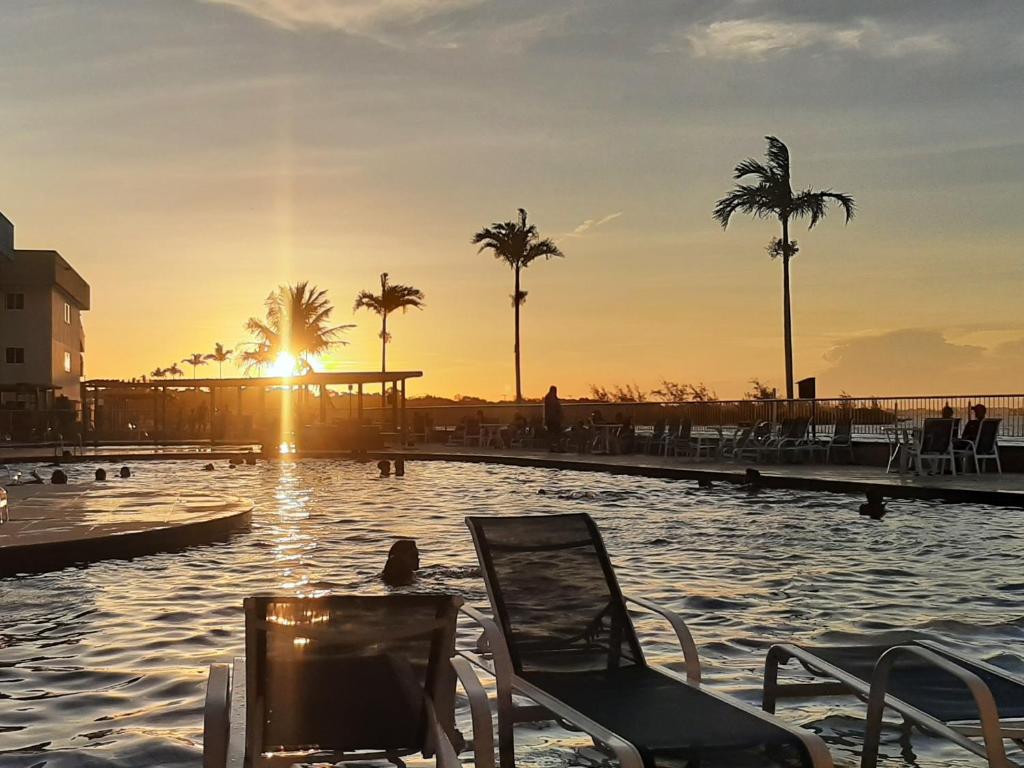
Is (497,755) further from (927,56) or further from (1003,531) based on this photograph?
(927,56)

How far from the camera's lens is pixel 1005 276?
88.0ft

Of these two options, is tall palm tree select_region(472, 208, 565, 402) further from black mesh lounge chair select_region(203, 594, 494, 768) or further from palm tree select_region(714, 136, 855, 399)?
black mesh lounge chair select_region(203, 594, 494, 768)

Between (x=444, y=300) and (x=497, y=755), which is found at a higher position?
(x=444, y=300)

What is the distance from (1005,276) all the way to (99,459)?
21.4 m

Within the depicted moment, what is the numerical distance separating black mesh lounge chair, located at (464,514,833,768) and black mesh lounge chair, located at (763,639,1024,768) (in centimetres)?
45

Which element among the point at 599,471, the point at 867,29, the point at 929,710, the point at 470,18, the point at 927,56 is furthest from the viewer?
the point at 599,471

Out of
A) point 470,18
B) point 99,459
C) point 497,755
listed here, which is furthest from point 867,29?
point 99,459

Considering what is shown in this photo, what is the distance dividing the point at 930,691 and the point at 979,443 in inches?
604

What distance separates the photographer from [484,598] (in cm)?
802

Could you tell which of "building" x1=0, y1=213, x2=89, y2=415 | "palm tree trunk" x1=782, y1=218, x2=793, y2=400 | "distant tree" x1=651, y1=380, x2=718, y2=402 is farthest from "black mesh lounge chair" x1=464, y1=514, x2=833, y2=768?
"building" x1=0, y1=213, x2=89, y2=415

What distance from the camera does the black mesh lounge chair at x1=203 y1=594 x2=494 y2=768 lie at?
10.3 ft

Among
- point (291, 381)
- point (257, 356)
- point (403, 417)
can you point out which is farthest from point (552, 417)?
point (257, 356)

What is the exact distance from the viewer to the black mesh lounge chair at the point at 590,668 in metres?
3.12

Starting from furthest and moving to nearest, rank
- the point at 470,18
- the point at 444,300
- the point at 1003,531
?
the point at 444,300 → the point at 470,18 → the point at 1003,531
